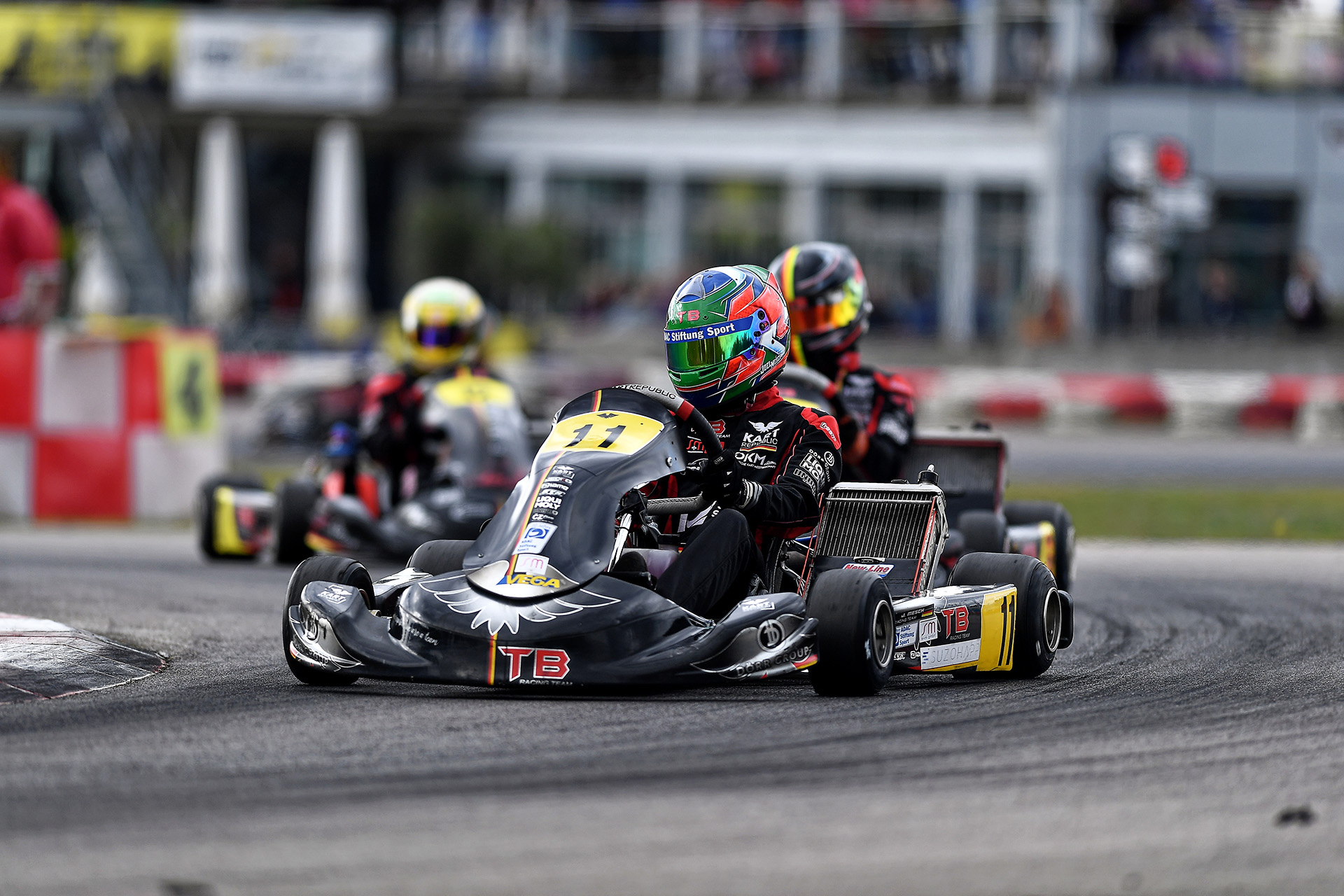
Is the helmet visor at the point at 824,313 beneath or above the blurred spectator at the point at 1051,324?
above

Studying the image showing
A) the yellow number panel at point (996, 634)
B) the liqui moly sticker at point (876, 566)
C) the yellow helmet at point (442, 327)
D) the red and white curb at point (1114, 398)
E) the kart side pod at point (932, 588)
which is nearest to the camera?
Answer: the kart side pod at point (932, 588)

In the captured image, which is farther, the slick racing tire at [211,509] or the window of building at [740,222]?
the window of building at [740,222]

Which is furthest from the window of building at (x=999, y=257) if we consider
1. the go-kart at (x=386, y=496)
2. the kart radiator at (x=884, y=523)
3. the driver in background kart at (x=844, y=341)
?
the kart radiator at (x=884, y=523)

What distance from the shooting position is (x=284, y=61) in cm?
3678

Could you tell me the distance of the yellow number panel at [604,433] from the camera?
6.45m

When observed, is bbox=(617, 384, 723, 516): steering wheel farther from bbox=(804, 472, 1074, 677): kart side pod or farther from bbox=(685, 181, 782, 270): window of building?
bbox=(685, 181, 782, 270): window of building

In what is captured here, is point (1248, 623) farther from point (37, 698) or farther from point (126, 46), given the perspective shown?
point (126, 46)

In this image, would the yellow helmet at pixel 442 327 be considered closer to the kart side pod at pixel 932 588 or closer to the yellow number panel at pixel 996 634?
the kart side pod at pixel 932 588

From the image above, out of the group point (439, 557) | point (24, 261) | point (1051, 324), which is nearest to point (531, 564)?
point (439, 557)

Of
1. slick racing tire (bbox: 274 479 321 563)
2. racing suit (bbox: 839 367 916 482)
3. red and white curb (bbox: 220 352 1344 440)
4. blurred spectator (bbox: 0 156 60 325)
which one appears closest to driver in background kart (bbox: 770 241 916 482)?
racing suit (bbox: 839 367 916 482)

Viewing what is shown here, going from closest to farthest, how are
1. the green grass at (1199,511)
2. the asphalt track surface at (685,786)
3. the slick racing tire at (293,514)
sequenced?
the asphalt track surface at (685,786) → the slick racing tire at (293,514) → the green grass at (1199,511)

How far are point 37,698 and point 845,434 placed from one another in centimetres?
374

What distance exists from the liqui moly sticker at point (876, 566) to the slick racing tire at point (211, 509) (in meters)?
5.18

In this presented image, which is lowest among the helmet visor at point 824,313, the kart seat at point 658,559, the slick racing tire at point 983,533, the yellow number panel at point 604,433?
the slick racing tire at point 983,533
